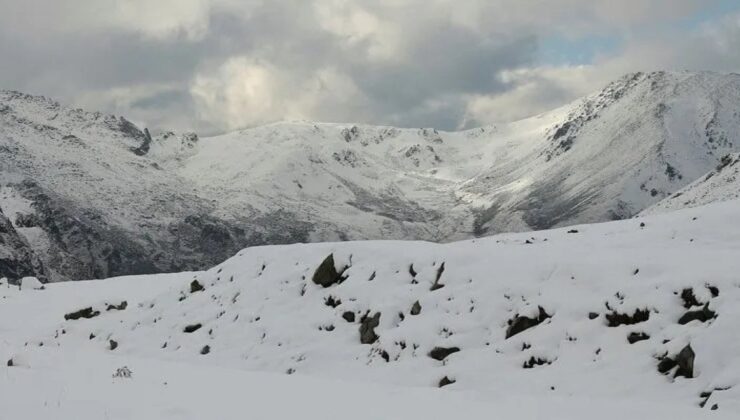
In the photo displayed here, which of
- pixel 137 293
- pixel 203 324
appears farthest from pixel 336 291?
pixel 137 293

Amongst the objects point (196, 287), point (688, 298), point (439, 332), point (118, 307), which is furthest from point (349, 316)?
point (118, 307)

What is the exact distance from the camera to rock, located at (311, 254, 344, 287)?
81.0ft

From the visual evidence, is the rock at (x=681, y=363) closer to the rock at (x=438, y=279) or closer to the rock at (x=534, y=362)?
the rock at (x=534, y=362)

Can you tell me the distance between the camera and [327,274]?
2491 cm

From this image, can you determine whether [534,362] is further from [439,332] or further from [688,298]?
[688,298]

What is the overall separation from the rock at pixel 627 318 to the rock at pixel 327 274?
10811mm

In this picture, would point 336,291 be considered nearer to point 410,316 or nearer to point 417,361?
point 410,316

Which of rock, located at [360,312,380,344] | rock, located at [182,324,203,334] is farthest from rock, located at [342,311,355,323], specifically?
rock, located at [182,324,203,334]

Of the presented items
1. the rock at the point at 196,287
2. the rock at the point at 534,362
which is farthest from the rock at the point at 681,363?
the rock at the point at 196,287

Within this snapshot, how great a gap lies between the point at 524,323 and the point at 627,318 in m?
2.74

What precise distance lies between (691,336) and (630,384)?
1.76 metres

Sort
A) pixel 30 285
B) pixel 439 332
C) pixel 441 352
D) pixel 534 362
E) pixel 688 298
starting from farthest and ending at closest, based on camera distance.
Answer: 1. pixel 30 285
2. pixel 439 332
3. pixel 441 352
4. pixel 534 362
5. pixel 688 298

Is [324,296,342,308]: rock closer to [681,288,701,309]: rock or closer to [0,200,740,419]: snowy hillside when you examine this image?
[0,200,740,419]: snowy hillside

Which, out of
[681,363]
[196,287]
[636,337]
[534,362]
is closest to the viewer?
[681,363]
